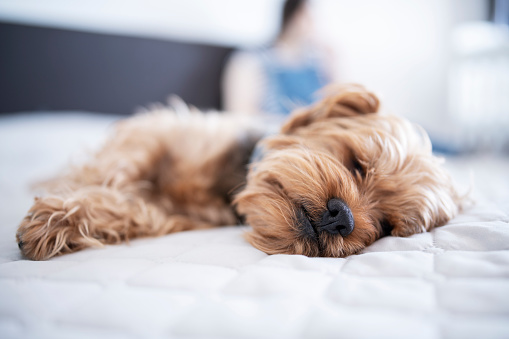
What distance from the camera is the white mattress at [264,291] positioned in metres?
0.73

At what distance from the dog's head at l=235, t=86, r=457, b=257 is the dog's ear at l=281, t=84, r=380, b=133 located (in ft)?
0.07

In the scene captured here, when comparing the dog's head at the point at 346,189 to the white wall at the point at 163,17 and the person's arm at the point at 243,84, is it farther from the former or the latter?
the white wall at the point at 163,17

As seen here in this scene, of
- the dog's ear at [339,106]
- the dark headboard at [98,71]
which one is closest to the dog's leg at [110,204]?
the dog's ear at [339,106]

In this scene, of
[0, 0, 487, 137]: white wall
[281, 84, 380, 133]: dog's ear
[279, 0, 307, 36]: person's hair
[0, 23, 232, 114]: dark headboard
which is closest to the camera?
[281, 84, 380, 133]: dog's ear

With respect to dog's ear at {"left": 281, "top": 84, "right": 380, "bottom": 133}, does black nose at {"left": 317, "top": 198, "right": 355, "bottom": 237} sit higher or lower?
lower

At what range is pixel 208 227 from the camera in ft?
5.77

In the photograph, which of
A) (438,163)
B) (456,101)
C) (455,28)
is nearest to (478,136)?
(456,101)

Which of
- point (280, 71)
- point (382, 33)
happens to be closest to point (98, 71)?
point (280, 71)

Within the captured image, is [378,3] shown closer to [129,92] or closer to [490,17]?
[490,17]

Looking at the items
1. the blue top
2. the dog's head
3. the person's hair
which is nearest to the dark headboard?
the blue top

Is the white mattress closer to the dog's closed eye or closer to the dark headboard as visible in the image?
the dog's closed eye

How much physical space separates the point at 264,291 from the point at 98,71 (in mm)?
3714

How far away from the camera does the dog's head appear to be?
1.24 meters

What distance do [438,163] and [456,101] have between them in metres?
4.58
